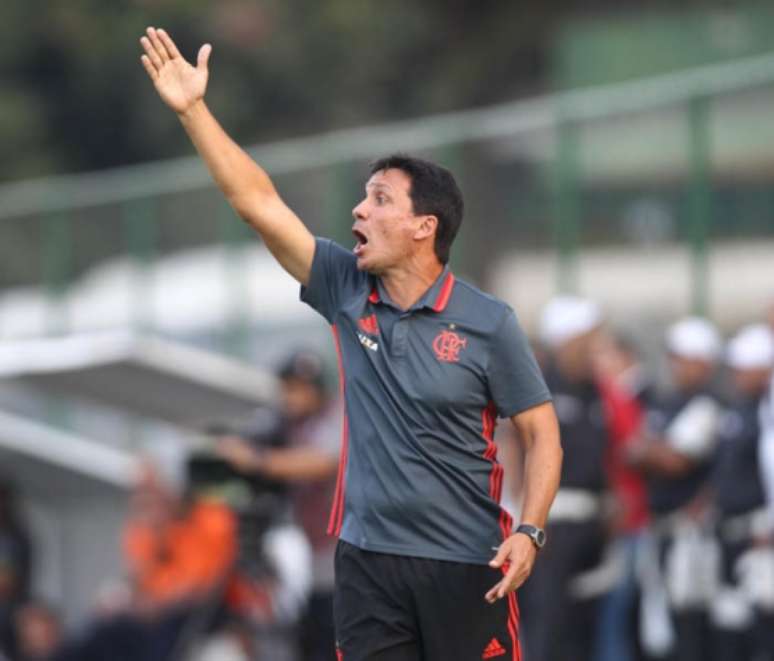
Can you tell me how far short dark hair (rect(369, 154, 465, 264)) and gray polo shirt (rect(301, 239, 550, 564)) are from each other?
18 cm

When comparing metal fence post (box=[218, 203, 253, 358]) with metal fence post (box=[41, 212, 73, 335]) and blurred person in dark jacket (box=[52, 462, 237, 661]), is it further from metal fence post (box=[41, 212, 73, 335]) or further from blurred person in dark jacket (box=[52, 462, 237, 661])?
blurred person in dark jacket (box=[52, 462, 237, 661])

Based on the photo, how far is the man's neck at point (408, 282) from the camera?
23.5ft

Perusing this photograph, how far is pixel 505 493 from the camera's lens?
1247cm

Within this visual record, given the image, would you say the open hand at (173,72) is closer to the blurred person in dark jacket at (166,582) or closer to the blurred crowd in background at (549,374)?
the blurred crowd in background at (549,374)

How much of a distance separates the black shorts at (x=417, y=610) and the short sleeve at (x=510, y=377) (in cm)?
54

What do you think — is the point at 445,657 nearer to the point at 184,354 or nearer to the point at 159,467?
the point at 184,354

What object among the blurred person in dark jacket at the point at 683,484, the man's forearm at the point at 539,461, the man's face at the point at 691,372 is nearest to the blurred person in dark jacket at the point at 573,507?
the blurred person in dark jacket at the point at 683,484

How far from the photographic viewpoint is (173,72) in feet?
23.2

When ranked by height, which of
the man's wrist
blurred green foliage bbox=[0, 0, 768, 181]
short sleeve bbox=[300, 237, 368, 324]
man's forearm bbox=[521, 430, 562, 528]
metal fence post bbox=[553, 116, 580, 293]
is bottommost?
man's forearm bbox=[521, 430, 562, 528]

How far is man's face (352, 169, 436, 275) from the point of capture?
23.3 feet

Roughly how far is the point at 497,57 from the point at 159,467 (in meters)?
12.6

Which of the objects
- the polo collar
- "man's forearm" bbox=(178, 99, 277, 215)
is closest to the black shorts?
the polo collar

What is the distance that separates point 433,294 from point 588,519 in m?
5.30

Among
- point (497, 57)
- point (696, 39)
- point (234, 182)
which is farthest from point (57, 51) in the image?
point (234, 182)
